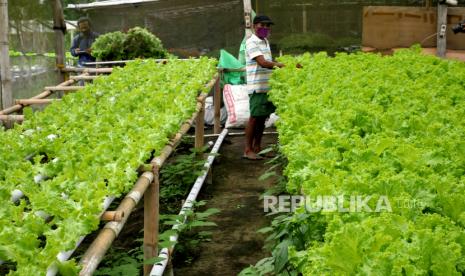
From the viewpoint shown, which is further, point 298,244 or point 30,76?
point 30,76

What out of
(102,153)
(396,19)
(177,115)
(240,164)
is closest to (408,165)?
(102,153)

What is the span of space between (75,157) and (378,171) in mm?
2278

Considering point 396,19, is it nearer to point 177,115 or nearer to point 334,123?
point 177,115

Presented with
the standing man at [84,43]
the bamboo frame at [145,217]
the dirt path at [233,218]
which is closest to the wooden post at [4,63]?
the dirt path at [233,218]

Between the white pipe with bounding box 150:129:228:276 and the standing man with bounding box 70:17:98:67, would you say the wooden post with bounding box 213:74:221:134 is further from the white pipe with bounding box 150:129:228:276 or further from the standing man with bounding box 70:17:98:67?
the standing man with bounding box 70:17:98:67

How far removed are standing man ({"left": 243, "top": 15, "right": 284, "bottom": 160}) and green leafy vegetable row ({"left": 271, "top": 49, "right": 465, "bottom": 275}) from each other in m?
2.67

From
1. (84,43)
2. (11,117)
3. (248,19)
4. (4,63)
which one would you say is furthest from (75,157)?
(84,43)

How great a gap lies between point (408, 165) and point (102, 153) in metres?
2.28

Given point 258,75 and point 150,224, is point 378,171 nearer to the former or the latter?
point 150,224

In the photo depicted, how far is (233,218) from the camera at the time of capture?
785 cm

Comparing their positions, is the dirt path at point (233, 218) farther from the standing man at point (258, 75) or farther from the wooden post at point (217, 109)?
the wooden post at point (217, 109)

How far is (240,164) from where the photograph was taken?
1054 centimetres

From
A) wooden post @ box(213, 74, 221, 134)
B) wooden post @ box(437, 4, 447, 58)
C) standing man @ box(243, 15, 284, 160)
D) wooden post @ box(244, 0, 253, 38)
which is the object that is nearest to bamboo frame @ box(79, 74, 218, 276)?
standing man @ box(243, 15, 284, 160)

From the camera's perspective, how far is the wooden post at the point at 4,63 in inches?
326
